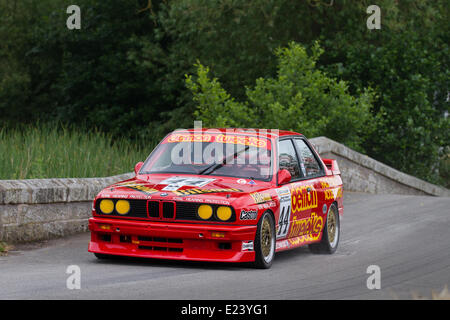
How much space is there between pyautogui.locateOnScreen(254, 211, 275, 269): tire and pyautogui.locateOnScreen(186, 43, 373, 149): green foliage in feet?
36.4

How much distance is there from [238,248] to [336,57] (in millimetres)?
19340

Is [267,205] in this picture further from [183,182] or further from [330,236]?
[330,236]

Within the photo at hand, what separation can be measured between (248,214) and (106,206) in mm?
1560

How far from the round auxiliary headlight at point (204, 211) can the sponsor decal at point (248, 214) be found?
13.2 inches

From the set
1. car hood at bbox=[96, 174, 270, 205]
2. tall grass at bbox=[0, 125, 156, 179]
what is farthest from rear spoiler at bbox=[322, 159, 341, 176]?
tall grass at bbox=[0, 125, 156, 179]

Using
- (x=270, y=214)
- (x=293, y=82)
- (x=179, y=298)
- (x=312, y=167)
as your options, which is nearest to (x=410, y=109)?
(x=293, y=82)

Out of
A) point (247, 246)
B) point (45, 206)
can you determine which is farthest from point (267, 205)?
point (45, 206)

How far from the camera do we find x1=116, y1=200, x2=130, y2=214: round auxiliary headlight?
9.79 meters

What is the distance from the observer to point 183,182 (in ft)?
33.1

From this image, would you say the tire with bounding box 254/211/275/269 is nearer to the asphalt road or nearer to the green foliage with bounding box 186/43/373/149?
the asphalt road

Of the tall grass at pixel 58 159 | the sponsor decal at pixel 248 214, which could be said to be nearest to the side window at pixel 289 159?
the sponsor decal at pixel 248 214

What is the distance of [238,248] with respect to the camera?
963 centimetres

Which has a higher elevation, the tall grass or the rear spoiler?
the rear spoiler

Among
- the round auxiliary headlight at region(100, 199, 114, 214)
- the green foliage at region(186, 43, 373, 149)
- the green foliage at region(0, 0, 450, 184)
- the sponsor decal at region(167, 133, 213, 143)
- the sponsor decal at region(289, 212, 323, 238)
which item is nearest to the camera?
the round auxiliary headlight at region(100, 199, 114, 214)
